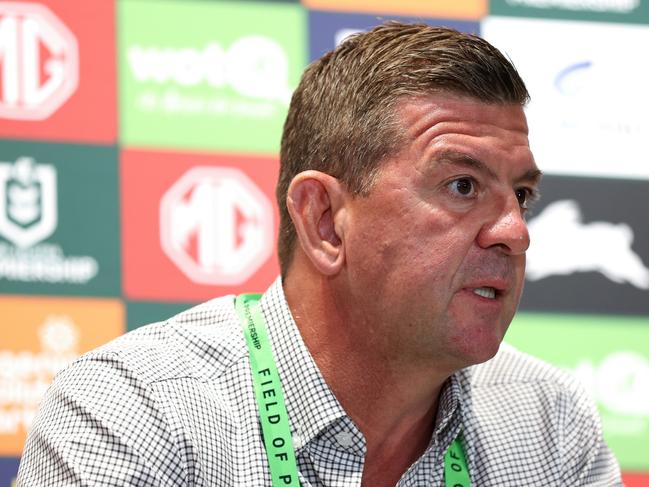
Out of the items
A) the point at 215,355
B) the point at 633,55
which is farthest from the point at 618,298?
the point at 215,355

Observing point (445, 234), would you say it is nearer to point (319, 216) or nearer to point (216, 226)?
point (319, 216)

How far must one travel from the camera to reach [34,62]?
10.5 feet

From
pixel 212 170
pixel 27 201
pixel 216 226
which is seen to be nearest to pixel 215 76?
pixel 212 170

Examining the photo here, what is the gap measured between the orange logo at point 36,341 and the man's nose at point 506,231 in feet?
4.11

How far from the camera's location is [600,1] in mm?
3646

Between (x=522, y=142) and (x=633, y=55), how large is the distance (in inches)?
60.2

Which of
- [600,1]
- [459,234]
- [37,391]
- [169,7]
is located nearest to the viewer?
[459,234]

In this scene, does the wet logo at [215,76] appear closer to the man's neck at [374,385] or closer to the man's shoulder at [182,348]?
the man's shoulder at [182,348]

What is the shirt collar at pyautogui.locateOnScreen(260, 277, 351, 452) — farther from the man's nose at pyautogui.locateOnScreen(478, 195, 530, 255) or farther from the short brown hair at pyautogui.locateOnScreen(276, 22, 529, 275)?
the man's nose at pyautogui.locateOnScreen(478, 195, 530, 255)

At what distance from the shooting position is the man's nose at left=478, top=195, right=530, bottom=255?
218 cm

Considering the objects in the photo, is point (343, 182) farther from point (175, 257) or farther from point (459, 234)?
point (175, 257)

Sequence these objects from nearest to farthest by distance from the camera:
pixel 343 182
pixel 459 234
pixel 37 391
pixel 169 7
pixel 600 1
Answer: pixel 459 234, pixel 343 182, pixel 37 391, pixel 169 7, pixel 600 1

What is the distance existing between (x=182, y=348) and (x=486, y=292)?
57 centimetres

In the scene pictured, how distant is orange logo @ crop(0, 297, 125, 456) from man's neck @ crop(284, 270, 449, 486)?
3.03 feet
